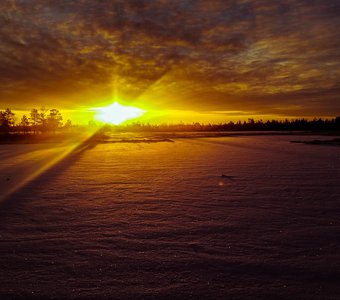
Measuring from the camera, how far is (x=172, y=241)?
3.95 meters

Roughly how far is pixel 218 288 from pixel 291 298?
2.08 ft

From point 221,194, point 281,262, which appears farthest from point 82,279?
point 221,194

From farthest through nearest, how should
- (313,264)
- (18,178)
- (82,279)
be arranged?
(18,178)
(313,264)
(82,279)

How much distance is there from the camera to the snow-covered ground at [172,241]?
287 centimetres

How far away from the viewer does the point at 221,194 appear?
658cm

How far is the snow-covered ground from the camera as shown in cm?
287

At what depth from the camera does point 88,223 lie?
4.73m

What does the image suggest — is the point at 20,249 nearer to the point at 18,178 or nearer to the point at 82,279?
the point at 82,279

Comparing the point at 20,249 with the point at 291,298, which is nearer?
the point at 291,298

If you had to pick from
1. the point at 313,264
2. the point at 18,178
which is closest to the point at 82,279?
the point at 313,264

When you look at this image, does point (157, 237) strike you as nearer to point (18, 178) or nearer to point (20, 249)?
point (20, 249)

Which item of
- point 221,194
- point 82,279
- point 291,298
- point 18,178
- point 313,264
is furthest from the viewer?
point 18,178

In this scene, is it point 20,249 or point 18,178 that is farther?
point 18,178

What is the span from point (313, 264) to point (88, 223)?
3168mm
